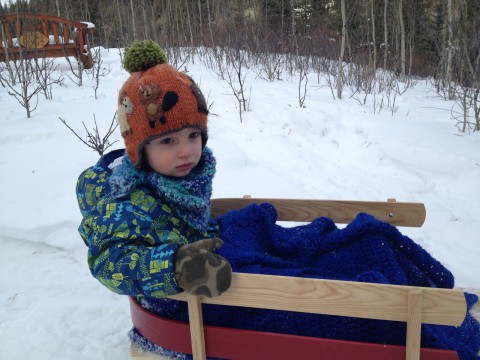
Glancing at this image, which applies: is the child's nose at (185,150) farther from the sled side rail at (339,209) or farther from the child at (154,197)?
the sled side rail at (339,209)

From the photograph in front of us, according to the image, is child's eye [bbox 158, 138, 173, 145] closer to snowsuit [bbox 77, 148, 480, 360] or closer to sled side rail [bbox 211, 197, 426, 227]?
snowsuit [bbox 77, 148, 480, 360]

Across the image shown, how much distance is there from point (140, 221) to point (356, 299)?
0.73m

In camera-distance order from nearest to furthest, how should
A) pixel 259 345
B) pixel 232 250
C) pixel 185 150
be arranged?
pixel 259 345
pixel 185 150
pixel 232 250

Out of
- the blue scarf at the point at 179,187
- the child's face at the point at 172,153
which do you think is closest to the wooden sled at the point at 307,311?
the blue scarf at the point at 179,187

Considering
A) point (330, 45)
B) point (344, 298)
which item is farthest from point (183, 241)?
point (330, 45)

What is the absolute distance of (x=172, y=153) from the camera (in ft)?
4.63

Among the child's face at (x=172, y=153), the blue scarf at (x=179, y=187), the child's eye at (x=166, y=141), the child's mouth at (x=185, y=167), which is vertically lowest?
the blue scarf at (x=179, y=187)

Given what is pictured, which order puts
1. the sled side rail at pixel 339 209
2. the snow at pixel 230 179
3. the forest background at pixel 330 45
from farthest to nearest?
the forest background at pixel 330 45
the snow at pixel 230 179
the sled side rail at pixel 339 209

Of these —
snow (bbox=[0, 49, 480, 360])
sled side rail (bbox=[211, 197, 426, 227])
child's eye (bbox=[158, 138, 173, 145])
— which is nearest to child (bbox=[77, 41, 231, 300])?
child's eye (bbox=[158, 138, 173, 145])

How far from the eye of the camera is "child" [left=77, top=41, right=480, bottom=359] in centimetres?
119

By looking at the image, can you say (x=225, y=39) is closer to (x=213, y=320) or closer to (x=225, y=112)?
(x=225, y=112)

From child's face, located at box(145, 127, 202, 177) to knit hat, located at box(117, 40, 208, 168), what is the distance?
0.03 meters

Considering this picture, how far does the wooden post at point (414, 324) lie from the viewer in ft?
3.49

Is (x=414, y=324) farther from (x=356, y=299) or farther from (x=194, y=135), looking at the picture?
(x=194, y=135)
